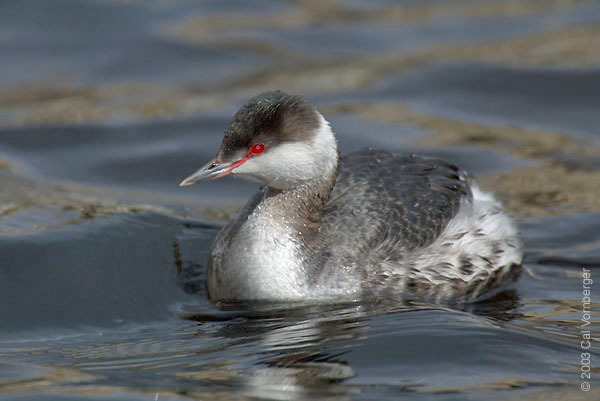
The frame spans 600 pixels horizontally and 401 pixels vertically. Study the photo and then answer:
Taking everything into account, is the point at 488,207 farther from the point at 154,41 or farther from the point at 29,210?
the point at 154,41

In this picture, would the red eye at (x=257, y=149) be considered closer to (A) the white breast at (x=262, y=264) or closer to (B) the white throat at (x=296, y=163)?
(B) the white throat at (x=296, y=163)

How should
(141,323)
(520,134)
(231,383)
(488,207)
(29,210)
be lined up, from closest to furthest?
1. (231,383)
2. (141,323)
3. (488,207)
4. (29,210)
5. (520,134)

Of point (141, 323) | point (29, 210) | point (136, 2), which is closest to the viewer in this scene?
point (141, 323)

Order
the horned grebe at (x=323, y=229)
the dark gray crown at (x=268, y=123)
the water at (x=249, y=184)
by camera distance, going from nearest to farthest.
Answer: the water at (x=249, y=184) → the dark gray crown at (x=268, y=123) → the horned grebe at (x=323, y=229)

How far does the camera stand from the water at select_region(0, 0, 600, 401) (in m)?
6.23

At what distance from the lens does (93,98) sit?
43.2ft

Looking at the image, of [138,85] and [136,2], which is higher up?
[136,2]

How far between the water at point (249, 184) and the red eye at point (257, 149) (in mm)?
1078

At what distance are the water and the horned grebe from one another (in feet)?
0.76

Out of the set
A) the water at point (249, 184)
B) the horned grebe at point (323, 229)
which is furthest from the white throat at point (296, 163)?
the water at point (249, 184)

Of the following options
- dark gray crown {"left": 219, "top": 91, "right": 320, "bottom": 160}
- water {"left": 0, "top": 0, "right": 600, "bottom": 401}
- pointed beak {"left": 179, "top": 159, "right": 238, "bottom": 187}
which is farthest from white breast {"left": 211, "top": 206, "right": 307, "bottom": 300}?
dark gray crown {"left": 219, "top": 91, "right": 320, "bottom": 160}

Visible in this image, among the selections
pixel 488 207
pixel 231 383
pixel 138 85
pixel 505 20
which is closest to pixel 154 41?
pixel 138 85

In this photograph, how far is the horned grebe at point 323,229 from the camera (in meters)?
7.35

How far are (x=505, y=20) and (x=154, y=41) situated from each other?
16.7ft
